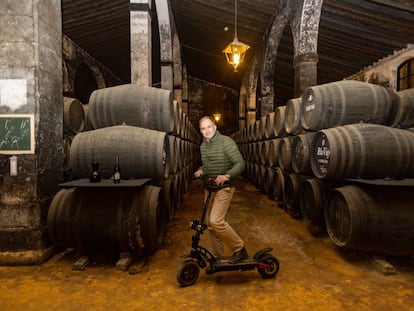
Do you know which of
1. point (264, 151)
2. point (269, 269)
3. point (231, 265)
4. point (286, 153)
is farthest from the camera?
point (264, 151)

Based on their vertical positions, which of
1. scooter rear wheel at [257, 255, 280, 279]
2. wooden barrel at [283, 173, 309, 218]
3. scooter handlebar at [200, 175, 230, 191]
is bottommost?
scooter rear wheel at [257, 255, 280, 279]

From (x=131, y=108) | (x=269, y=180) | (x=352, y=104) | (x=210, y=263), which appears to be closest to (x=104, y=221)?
(x=210, y=263)

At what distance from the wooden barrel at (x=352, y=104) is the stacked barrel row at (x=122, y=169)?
94.8 inches

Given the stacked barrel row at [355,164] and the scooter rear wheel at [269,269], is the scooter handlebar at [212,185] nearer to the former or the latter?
the scooter rear wheel at [269,269]

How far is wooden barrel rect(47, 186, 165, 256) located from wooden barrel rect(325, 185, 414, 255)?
7.43 ft

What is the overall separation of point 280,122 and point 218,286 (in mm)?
4456

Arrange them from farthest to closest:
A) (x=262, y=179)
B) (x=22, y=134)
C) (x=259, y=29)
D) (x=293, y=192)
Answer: (x=259, y=29)
(x=262, y=179)
(x=293, y=192)
(x=22, y=134)

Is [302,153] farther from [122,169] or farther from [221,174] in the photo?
[122,169]

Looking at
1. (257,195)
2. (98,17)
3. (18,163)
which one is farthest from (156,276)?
(98,17)

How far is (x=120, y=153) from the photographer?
378cm

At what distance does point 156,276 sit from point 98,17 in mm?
9700

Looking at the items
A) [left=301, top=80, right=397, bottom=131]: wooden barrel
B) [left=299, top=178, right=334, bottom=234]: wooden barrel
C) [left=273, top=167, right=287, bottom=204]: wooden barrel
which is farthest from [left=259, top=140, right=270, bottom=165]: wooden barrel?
[left=301, top=80, right=397, bottom=131]: wooden barrel

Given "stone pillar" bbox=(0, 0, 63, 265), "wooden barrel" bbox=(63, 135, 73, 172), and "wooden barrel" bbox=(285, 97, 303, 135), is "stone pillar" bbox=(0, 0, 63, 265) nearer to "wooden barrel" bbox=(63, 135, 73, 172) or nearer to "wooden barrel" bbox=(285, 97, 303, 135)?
"wooden barrel" bbox=(63, 135, 73, 172)

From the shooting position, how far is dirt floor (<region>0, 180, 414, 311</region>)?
103 inches
